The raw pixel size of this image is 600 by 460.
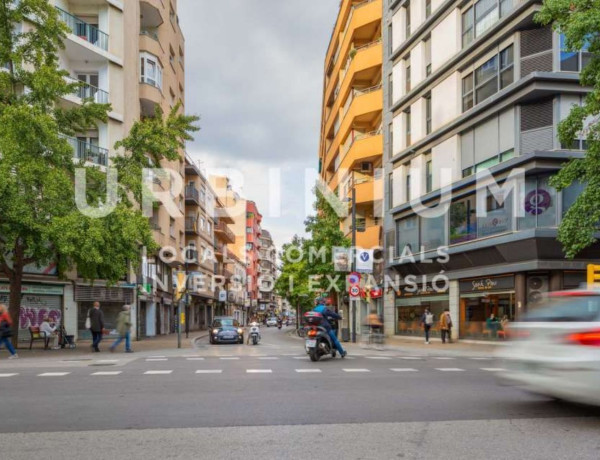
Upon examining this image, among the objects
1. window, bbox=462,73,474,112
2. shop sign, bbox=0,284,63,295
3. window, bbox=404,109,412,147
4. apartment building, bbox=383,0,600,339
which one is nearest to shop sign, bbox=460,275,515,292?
apartment building, bbox=383,0,600,339

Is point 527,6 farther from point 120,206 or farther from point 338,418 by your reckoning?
point 338,418

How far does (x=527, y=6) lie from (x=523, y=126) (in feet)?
15.0

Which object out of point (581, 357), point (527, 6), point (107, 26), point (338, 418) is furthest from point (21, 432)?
point (107, 26)

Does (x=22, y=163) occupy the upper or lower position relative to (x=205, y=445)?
upper

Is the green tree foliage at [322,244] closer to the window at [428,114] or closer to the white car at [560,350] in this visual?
the window at [428,114]

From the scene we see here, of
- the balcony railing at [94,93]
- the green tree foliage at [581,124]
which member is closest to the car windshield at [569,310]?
the green tree foliage at [581,124]

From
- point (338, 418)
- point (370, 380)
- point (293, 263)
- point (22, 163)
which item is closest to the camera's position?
point (338, 418)

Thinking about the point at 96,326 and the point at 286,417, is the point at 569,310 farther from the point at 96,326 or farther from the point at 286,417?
the point at 96,326

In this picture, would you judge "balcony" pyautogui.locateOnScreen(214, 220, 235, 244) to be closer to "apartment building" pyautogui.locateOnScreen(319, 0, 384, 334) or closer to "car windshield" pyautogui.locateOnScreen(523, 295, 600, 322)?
"apartment building" pyautogui.locateOnScreen(319, 0, 384, 334)

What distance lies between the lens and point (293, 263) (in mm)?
57469

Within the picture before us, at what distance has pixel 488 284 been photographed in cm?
2658

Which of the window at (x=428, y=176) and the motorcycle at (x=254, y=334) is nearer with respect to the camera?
the motorcycle at (x=254, y=334)

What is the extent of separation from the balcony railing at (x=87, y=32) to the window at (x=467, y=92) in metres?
19.0

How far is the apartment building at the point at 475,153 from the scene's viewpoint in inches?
915
